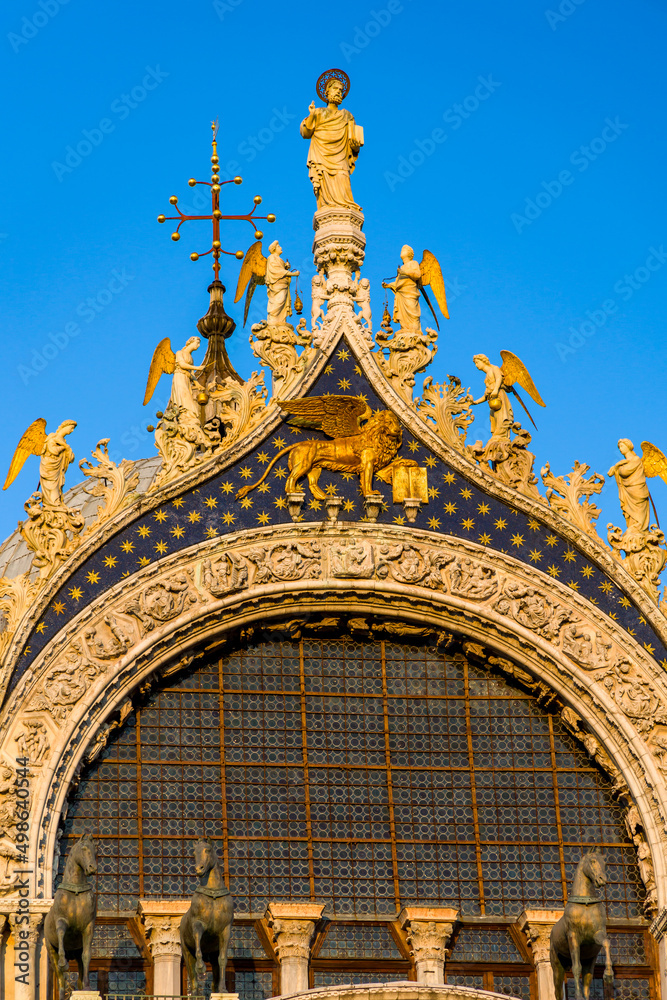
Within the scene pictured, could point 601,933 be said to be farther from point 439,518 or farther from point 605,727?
point 439,518

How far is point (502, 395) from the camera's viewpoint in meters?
32.1

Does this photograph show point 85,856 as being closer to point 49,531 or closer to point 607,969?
point 49,531

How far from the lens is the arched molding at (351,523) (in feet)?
99.6

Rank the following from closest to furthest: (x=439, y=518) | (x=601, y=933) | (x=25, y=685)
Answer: (x=601, y=933) < (x=25, y=685) < (x=439, y=518)

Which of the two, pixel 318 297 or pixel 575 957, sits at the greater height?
pixel 318 297

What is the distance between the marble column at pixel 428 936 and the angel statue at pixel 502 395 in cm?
647

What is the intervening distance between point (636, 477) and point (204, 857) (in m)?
8.72

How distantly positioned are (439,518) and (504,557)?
1.05 metres

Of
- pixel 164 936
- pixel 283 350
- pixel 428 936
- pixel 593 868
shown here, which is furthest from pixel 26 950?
pixel 283 350

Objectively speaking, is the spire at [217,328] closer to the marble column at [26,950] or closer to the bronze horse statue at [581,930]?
the marble column at [26,950]

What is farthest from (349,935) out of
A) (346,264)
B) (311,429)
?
(346,264)

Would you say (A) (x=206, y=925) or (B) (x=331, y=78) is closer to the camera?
(A) (x=206, y=925)

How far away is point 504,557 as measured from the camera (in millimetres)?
31094

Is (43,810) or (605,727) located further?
(605,727)
